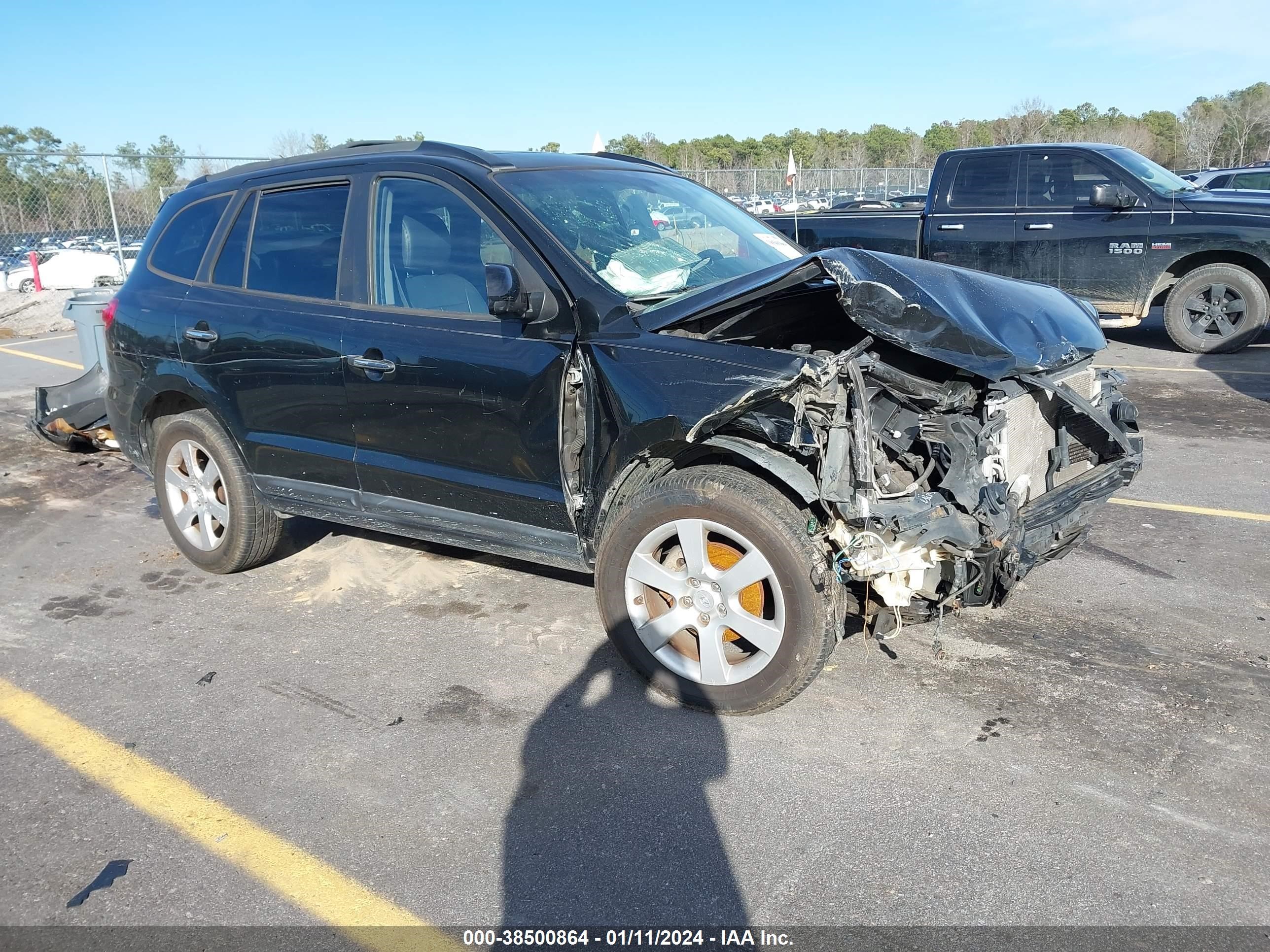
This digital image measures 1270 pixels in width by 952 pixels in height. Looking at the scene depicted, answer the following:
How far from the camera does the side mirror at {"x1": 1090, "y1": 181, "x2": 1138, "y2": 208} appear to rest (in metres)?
9.57

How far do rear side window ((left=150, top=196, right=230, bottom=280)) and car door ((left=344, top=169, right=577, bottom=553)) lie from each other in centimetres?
118

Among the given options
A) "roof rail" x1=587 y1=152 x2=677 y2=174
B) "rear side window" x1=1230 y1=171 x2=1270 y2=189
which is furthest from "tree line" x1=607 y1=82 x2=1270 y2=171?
"roof rail" x1=587 y1=152 x2=677 y2=174

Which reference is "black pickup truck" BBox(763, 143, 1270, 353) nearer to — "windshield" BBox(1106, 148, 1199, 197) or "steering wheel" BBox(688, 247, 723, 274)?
"windshield" BBox(1106, 148, 1199, 197)

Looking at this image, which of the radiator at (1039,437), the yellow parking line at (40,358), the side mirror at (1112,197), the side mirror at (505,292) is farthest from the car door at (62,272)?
the radiator at (1039,437)

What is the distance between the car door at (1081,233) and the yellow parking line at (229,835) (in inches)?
361

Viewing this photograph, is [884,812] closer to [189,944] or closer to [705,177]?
[189,944]

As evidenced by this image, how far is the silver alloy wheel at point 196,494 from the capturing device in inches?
195

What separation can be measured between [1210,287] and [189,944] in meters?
10.3

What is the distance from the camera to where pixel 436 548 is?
17.4 ft

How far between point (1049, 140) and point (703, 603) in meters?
53.6

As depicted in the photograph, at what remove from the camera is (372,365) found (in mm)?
4023

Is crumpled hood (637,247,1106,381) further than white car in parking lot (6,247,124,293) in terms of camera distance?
No

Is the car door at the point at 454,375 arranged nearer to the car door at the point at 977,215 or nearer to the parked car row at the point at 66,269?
the car door at the point at 977,215

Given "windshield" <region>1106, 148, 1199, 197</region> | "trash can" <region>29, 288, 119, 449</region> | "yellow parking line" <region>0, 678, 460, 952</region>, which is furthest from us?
"windshield" <region>1106, 148, 1199, 197</region>
